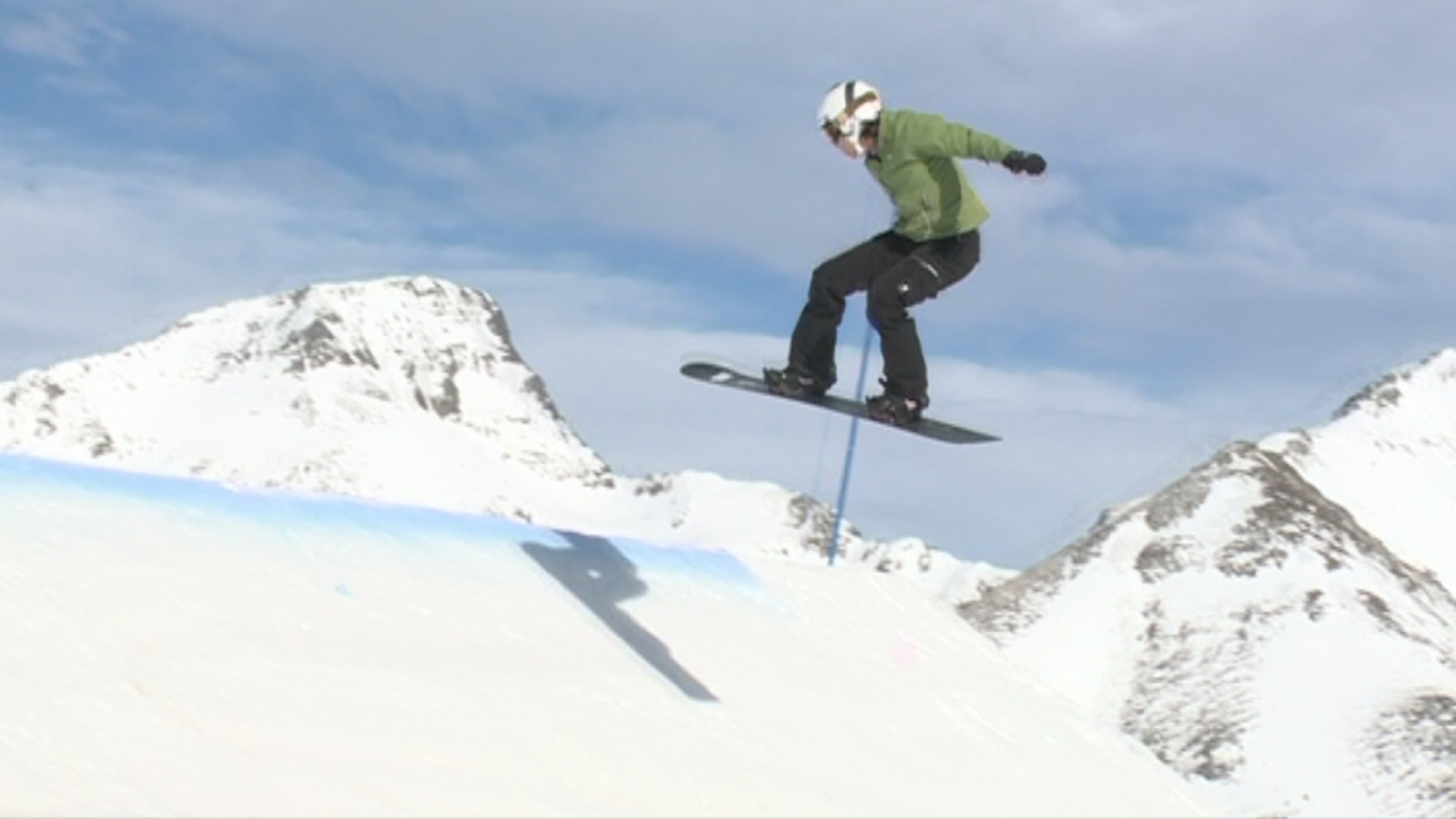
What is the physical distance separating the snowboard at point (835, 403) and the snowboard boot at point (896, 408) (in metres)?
0.07

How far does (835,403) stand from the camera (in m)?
12.2

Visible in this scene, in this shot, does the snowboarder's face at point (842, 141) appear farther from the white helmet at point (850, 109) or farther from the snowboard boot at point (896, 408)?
the snowboard boot at point (896, 408)

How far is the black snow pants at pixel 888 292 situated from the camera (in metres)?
11.4

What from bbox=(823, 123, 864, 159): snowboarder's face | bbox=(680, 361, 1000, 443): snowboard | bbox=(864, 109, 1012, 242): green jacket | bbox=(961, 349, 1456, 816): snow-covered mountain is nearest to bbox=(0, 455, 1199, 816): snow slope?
bbox=(680, 361, 1000, 443): snowboard

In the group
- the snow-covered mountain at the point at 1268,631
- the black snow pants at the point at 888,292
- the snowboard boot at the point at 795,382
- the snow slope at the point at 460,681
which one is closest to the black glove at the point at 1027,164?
the black snow pants at the point at 888,292

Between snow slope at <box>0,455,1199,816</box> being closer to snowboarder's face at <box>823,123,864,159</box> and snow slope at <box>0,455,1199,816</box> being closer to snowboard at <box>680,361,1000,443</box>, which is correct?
snowboard at <box>680,361,1000,443</box>

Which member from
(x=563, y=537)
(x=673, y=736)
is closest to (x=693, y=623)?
(x=563, y=537)

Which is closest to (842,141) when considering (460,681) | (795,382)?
(795,382)

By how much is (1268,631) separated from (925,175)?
9754 cm

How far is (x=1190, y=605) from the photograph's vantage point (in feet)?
364

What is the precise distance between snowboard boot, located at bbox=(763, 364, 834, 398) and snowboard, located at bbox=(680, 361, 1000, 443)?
0.05 m

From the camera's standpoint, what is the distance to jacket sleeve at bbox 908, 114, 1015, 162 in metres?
10.7

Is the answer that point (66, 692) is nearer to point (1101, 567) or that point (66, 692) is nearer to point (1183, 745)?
point (1183, 745)

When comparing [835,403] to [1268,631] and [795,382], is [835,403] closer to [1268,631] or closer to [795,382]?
[795,382]
